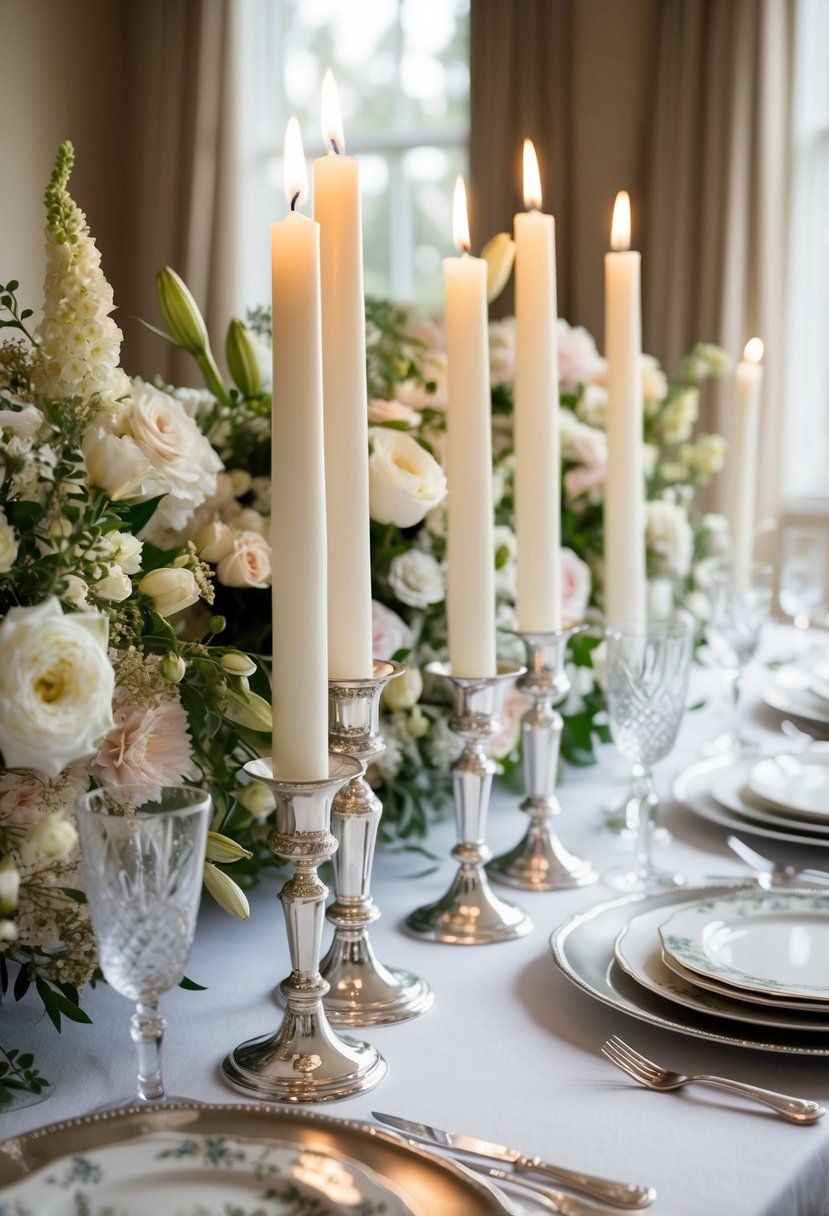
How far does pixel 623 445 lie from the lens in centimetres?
120

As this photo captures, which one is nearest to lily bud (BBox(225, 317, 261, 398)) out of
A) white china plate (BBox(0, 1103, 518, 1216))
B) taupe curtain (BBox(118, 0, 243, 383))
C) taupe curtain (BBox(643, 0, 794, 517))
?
white china plate (BBox(0, 1103, 518, 1216))

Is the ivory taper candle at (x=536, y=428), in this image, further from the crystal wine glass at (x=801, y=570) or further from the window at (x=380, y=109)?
the window at (x=380, y=109)

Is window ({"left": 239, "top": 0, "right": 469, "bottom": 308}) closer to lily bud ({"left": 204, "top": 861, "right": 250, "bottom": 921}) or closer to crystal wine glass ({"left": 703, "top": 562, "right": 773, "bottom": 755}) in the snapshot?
crystal wine glass ({"left": 703, "top": 562, "right": 773, "bottom": 755})

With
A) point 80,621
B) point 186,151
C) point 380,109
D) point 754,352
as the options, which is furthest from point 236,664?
point 186,151

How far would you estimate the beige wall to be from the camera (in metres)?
5.34

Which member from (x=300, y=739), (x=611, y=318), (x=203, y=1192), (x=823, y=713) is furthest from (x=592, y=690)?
(x=203, y=1192)

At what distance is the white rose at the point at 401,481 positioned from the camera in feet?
3.42

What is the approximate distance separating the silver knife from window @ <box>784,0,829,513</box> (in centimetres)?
409

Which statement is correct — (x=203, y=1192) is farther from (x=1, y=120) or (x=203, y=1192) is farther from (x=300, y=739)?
(x=1, y=120)

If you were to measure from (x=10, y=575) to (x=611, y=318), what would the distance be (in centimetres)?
71

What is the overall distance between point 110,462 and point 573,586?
0.77 m

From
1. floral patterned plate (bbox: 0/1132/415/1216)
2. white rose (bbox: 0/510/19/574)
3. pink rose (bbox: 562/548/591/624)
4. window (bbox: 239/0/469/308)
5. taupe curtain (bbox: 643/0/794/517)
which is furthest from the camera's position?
window (bbox: 239/0/469/308)

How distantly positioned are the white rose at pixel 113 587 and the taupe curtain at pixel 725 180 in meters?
3.95

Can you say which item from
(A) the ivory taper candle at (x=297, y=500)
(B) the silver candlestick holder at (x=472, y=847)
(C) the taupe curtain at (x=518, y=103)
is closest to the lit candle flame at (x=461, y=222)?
(A) the ivory taper candle at (x=297, y=500)
